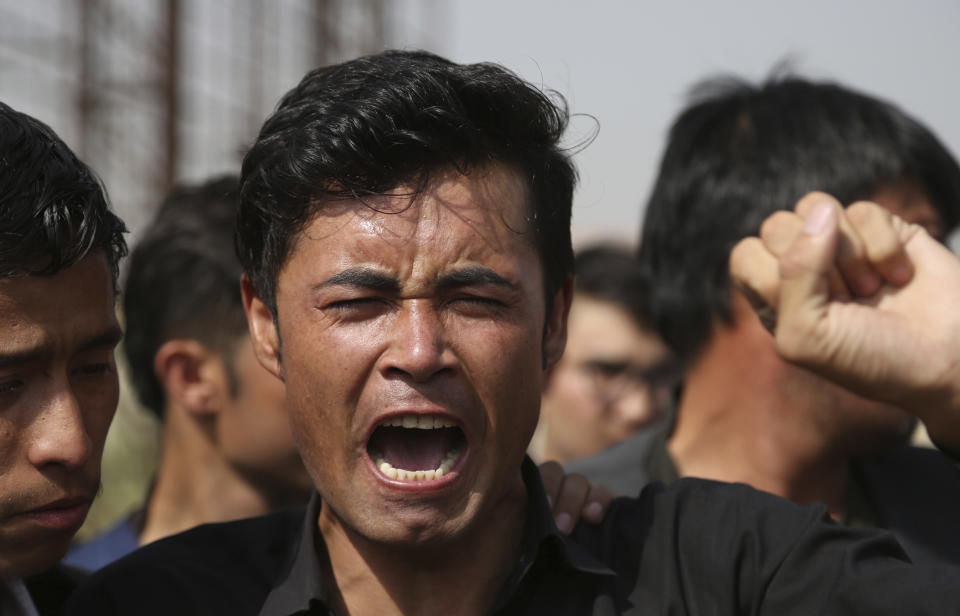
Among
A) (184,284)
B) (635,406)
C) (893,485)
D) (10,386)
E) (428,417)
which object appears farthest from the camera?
(635,406)

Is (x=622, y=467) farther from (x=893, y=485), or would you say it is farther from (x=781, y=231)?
(x=781, y=231)

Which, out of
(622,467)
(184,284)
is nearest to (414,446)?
(622,467)

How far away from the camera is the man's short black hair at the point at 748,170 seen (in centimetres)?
312

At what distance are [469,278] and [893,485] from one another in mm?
1516

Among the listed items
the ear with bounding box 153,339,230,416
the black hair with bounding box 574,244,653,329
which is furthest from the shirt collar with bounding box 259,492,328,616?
the black hair with bounding box 574,244,653,329

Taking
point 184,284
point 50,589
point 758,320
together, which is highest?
point 758,320

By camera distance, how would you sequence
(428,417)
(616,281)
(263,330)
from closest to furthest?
1. (428,417)
2. (263,330)
3. (616,281)

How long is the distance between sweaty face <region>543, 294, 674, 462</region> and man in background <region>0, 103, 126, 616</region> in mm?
3860

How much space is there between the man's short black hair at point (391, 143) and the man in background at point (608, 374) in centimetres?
340

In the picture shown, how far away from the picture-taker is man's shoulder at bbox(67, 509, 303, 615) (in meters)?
2.11

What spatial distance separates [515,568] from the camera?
215 cm

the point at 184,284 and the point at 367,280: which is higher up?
the point at 367,280

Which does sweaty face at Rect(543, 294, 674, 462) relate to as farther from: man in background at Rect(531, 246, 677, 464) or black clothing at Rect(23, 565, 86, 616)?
black clothing at Rect(23, 565, 86, 616)

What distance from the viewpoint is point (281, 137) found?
87.3 inches
